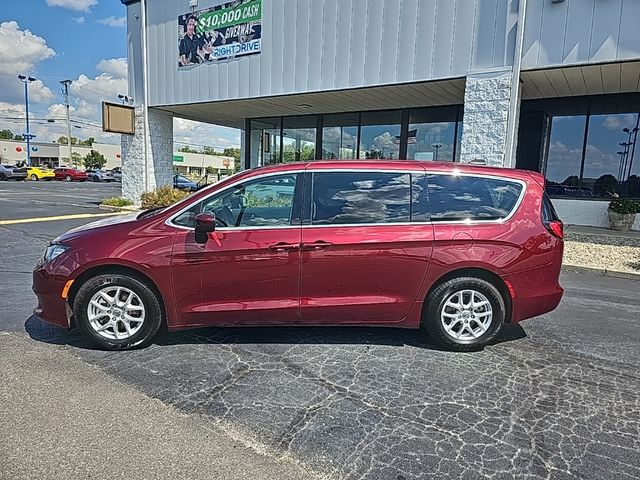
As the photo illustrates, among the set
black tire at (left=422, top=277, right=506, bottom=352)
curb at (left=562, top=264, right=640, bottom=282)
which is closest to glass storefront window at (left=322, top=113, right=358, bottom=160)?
curb at (left=562, top=264, right=640, bottom=282)

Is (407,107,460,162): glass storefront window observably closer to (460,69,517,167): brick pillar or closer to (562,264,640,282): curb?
(460,69,517,167): brick pillar

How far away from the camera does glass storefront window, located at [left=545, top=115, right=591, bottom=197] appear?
12.9 metres

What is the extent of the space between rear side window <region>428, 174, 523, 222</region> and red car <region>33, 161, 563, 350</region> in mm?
11

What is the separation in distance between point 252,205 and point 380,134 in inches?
472

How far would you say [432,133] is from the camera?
14.4 meters

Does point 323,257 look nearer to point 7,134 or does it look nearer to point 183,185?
point 183,185

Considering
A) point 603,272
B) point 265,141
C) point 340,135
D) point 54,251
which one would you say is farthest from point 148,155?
point 603,272

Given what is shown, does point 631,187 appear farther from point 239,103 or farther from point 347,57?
point 239,103

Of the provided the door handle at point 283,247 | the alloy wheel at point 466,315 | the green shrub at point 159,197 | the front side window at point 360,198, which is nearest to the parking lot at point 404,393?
the alloy wheel at point 466,315

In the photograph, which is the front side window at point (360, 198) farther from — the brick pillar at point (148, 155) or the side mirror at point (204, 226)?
the brick pillar at point (148, 155)

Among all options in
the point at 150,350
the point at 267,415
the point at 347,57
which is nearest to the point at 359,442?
the point at 267,415

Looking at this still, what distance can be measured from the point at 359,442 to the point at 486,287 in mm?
2078

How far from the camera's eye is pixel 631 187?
41.2 ft

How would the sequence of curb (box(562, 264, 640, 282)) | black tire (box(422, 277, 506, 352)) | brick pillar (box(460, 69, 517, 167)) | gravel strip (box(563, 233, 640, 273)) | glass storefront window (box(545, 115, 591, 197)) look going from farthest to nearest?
glass storefront window (box(545, 115, 591, 197)) → brick pillar (box(460, 69, 517, 167)) → gravel strip (box(563, 233, 640, 273)) → curb (box(562, 264, 640, 282)) → black tire (box(422, 277, 506, 352))
